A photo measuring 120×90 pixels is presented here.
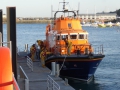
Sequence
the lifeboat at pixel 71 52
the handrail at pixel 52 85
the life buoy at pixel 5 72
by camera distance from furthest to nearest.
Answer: the lifeboat at pixel 71 52 → the handrail at pixel 52 85 → the life buoy at pixel 5 72

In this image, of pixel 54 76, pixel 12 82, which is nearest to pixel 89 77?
pixel 54 76

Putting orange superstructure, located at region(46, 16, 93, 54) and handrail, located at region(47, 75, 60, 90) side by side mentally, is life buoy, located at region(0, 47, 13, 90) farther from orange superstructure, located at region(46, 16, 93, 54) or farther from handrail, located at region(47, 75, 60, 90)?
orange superstructure, located at region(46, 16, 93, 54)

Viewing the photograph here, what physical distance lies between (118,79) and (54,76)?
5924 mm

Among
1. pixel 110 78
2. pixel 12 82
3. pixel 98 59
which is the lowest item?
pixel 110 78

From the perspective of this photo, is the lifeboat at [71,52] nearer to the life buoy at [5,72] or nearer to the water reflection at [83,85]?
the water reflection at [83,85]

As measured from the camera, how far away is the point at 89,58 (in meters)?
16.2

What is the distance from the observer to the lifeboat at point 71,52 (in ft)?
54.2

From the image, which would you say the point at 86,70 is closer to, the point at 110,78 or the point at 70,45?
the point at 70,45

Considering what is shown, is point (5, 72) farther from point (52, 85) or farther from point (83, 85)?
point (83, 85)

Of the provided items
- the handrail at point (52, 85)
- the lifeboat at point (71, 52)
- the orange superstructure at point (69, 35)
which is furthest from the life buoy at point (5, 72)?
the orange superstructure at point (69, 35)

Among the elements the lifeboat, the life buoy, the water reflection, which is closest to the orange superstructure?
the lifeboat

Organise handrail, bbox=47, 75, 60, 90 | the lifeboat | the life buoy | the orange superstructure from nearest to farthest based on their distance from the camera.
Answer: the life buoy
handrail, bbox=47, 75, 60, 90
the lifeboat
the orange superstructure

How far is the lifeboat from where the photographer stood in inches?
651

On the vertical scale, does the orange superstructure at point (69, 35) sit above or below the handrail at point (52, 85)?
above
